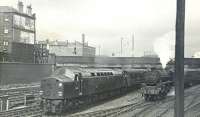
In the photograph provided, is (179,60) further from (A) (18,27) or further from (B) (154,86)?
(A) (18,27)

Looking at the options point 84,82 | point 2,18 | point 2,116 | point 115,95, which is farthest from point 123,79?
point 2,18

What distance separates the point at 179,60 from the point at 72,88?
1895cm

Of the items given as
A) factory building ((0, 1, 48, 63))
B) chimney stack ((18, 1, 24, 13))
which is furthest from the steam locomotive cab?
chimney stack ((18, 1, 24, 13))

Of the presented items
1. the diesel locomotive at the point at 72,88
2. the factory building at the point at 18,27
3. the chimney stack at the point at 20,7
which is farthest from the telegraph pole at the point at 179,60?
the chimney stack at the point at 20,7

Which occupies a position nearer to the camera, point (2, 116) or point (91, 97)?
point (2, 116)

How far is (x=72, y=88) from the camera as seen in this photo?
75.8 ft

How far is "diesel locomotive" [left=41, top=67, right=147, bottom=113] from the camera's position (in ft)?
72.9

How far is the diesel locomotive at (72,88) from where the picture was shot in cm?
2223

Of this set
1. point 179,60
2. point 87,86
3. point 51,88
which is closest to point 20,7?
point 87,86

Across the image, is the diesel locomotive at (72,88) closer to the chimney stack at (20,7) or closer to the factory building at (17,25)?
the factory building at (17,25)

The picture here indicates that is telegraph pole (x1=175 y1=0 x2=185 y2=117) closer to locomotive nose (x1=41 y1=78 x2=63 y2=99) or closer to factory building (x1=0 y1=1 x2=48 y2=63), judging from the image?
locomotive nose (x1=41 y1=78 x2=63 y2=99)

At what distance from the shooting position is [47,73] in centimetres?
4575

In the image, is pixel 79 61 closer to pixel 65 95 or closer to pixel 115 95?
pixel 115 95

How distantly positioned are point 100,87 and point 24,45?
24.0 metres
